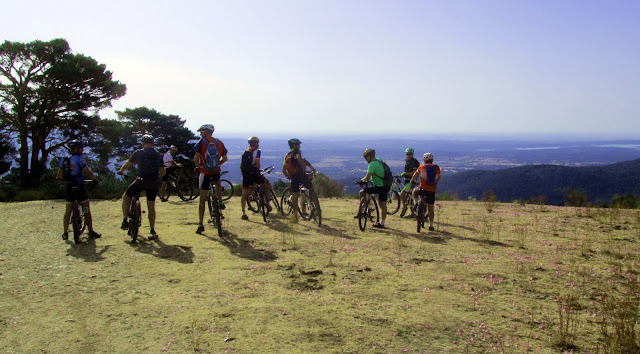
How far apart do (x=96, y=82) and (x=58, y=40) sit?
346 centimetres

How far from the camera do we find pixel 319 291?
554 cm

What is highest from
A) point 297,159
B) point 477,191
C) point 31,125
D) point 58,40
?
point 58,40

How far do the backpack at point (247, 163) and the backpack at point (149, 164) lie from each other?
2.43 meters

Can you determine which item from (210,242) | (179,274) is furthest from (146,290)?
(210,242)

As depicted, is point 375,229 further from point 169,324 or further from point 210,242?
point 169,324

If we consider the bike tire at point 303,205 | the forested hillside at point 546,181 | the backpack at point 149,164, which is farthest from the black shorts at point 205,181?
the forested hillside at point 546,181

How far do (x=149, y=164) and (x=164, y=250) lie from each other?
1643 millimetres

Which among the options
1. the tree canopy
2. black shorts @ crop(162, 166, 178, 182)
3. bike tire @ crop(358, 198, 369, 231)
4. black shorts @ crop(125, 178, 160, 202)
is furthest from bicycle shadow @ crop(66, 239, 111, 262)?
the tree canopy

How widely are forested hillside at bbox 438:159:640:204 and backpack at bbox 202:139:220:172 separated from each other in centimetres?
5189

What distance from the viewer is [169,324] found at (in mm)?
4438

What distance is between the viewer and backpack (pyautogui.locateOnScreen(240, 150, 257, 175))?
10.1m

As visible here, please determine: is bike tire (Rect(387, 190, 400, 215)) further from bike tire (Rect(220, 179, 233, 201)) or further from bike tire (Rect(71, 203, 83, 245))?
bike tire (Rect(71, 203, 83, 245))

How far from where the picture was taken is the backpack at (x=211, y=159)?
861cm

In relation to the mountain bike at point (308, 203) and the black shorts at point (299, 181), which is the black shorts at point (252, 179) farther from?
the mountain bike at point (308, 203)
